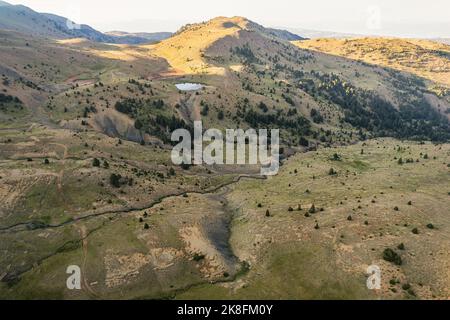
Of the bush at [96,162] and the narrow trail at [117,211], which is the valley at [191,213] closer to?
the bush at [96,162]

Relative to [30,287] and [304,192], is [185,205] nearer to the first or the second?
[304,192]

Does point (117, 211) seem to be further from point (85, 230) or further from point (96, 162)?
point (96, 162)

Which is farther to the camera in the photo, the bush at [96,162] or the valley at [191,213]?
the bush at [96,162]

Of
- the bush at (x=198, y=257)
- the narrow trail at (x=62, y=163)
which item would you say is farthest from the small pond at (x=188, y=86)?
the bush at (x=198, y=257)

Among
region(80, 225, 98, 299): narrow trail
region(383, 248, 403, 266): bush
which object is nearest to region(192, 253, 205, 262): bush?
region(80, 225, 98, 299): narrow trail

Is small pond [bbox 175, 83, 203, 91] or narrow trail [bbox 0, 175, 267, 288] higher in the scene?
small pond [bbox 175, 83, 203, 91]

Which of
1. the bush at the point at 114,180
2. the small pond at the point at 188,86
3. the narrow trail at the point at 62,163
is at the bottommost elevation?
the bush at the point at 114,180

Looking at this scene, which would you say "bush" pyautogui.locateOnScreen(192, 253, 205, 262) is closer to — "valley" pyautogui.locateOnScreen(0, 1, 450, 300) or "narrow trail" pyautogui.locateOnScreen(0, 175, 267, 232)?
"valley" pyautogui.locateOnScreen(0, 1, 450, 300)

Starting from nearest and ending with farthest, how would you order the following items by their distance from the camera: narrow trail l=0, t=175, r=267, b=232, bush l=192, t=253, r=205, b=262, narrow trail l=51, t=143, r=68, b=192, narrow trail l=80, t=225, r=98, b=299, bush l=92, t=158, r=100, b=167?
1. narrow trail l=80, t=225, r=98, b=299
2. bush l=192, t=253, r=205, b=262
3. narrow trail l=0, t=175, r=267, b=232
4. narrow trail l=51, t=143, r=68, b=192
5. bush l=92, t=158, r=100, b=167

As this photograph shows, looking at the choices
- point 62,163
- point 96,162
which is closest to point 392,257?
point 96,162

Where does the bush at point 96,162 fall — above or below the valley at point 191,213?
above

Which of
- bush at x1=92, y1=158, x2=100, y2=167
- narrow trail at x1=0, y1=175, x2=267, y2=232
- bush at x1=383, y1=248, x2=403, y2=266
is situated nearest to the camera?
bush at x1=383, y1=248, x2=403, y2=266

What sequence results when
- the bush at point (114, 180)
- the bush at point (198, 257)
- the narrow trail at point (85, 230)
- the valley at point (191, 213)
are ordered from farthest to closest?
the bush at point (114, 180)
the bush at point (198, 257)
the narrow trail at point (85, 230)
the valley at point (191, 213)
